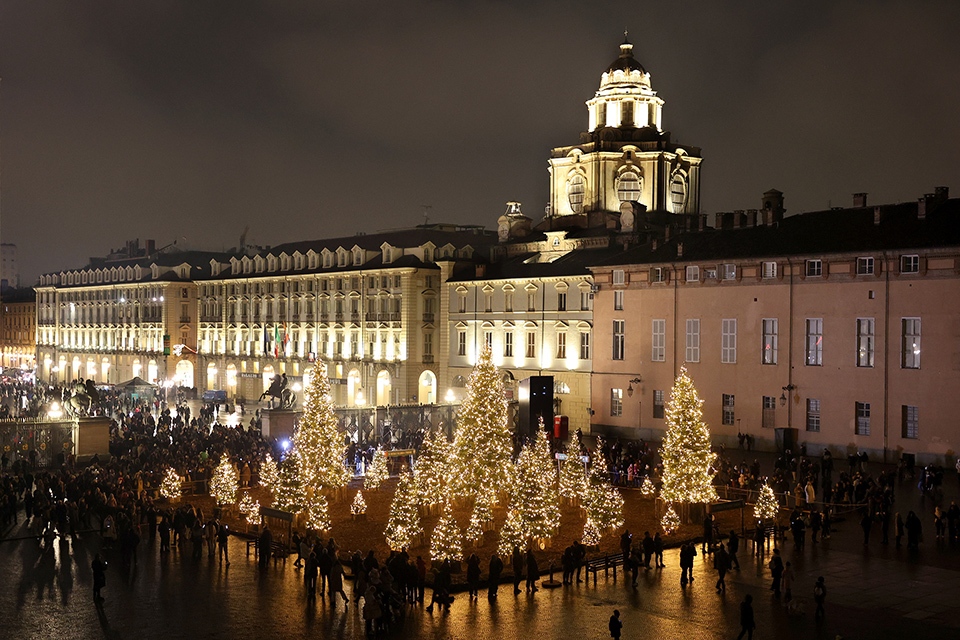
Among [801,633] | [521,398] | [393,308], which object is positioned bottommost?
[801,633]

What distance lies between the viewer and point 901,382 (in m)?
47.1

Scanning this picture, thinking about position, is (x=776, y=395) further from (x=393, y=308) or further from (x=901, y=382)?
(x=393, y=308)

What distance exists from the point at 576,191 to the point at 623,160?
4269 millimetres

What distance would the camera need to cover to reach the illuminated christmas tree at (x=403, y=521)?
28.3 m

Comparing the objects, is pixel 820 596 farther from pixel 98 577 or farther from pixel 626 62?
pixel 626 62

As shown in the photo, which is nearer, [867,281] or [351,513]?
[351,513]

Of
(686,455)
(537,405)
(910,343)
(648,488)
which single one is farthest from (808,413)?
(686,455)

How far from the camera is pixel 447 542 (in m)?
26.8

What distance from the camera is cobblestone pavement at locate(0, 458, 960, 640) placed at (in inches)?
850

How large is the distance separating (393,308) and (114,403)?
20062 millimetres

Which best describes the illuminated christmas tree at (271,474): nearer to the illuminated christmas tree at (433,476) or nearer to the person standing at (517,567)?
the illuminated christmas tree at (433,476)

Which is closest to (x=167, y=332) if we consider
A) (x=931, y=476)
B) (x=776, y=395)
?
(x=776, y=395)

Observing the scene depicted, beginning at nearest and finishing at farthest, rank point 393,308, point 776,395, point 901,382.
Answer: point 901,382 → point 776,395 → point 393,308

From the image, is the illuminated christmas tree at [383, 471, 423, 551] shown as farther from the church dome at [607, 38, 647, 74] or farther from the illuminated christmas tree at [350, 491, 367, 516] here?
the church dome at [607, 38, 647, 74]
